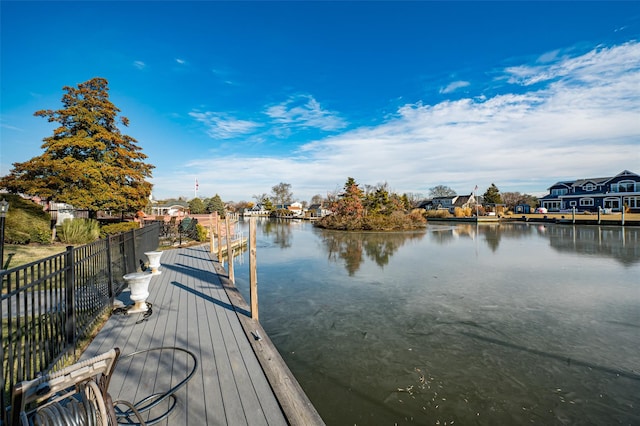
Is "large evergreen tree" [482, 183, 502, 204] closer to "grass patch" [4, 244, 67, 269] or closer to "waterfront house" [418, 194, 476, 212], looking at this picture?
"waterfront house" [418, 194, 476, 212]

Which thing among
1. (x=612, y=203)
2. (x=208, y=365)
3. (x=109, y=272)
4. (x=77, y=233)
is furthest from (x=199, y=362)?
(x=612, y=203)

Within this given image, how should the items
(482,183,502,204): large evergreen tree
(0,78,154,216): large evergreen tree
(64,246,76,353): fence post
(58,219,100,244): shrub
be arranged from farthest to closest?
(482,183,502,204): large evergreen tree → (0,78,154,216): large evergreen tree → (58,219,100,244): shrub → (64,246,76,353): fence post

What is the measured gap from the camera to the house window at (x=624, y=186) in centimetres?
3831

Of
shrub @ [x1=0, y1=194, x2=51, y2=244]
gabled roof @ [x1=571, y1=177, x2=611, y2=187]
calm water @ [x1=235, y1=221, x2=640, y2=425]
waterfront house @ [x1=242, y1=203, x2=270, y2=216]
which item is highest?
gabled roof @ [x1=571, y1=177, x2=611, y2=187]

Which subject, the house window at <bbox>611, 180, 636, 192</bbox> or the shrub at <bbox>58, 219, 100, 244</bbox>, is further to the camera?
the house window at <bbox>611, 180, 636, 192</bbox>

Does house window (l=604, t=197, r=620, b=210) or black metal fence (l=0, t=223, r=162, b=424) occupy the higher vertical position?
house window (l=604, t=197, r=620, b=210)

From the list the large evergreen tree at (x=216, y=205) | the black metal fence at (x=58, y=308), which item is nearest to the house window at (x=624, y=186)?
the black metal fence at (x=58, y=308)

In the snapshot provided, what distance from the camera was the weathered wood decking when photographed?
263 centimetres

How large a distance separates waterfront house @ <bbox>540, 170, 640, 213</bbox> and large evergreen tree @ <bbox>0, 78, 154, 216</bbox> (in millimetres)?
48687

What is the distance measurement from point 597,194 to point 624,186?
3.06 metres

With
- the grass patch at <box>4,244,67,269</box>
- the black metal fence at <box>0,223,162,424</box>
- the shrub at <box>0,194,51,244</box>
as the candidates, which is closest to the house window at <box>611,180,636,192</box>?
the black metal fence at <box>0,223,162,424</box>

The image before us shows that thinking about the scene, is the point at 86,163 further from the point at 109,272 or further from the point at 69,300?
the point at 69,300

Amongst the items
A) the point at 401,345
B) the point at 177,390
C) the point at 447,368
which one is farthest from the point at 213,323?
the point at 447,368

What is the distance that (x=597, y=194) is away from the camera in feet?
137
